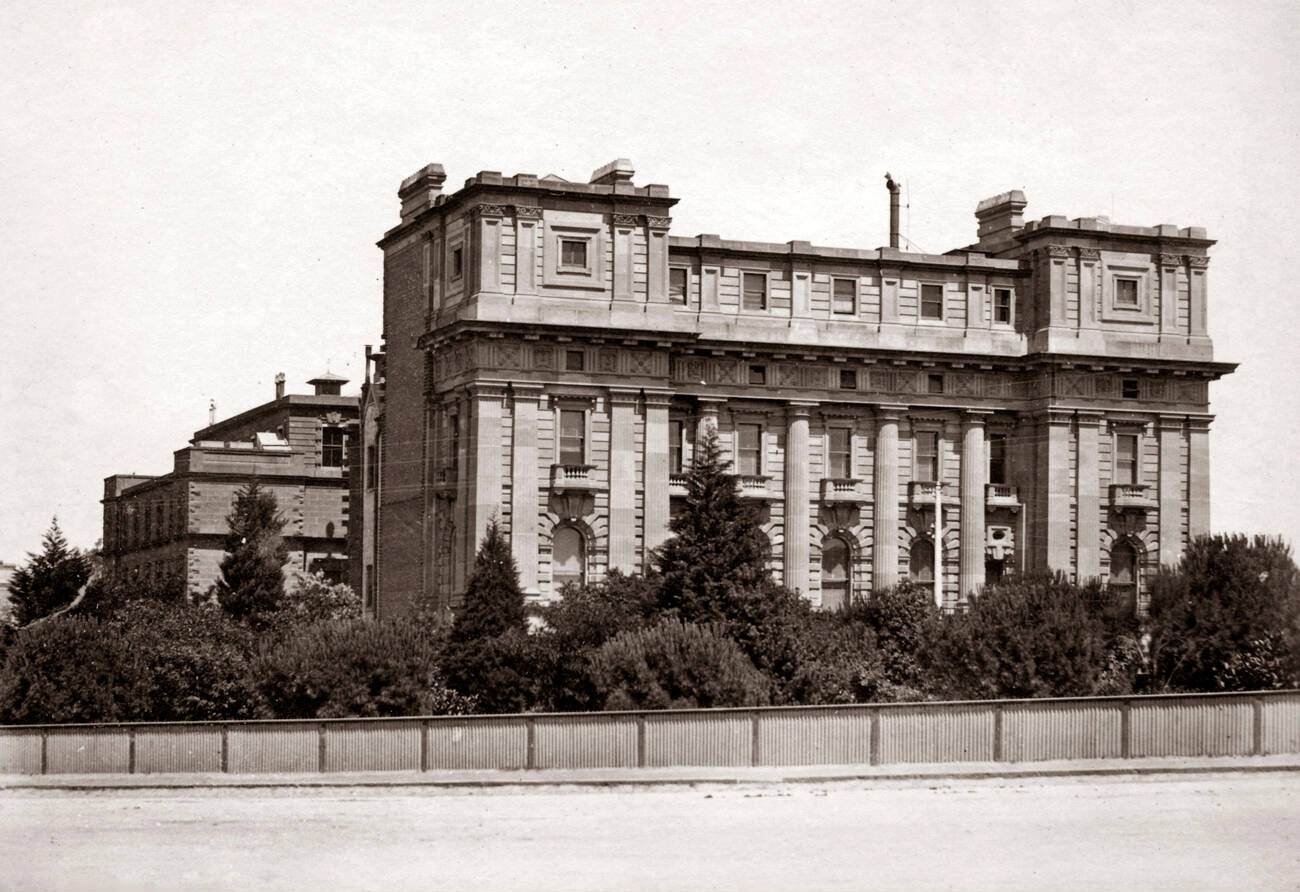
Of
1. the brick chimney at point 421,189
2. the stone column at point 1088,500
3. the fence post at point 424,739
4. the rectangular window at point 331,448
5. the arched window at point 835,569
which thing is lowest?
the fence post at point 424,739

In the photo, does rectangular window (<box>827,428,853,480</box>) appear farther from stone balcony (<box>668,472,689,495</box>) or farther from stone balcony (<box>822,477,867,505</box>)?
stone balcony (<box>668,472,689,495</box>)

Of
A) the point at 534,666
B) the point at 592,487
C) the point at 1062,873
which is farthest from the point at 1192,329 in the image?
the point at 1062,873

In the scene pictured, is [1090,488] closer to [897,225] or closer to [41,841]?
[897,225]

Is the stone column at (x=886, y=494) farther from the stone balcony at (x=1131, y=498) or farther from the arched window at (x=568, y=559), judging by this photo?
the arched window at (x=568, y=559)

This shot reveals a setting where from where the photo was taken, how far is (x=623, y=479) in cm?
7919

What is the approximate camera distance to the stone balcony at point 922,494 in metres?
85.8

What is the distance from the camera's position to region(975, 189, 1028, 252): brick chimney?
8881 centimetres

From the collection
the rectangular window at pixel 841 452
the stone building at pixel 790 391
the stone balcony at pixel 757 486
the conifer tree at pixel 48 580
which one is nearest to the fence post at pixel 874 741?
the stone building at pixel 790 391

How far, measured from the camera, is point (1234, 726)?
46.7 metres

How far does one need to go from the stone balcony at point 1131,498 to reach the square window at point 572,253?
23.3 m

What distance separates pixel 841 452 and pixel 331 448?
113ft

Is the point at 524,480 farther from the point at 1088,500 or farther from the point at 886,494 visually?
the point at 1088,500

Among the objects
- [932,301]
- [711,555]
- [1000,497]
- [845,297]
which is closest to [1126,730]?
[711,555]

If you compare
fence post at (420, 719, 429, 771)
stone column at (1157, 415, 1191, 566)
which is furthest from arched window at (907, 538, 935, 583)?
fence post at (420, 719, 429, 771)
